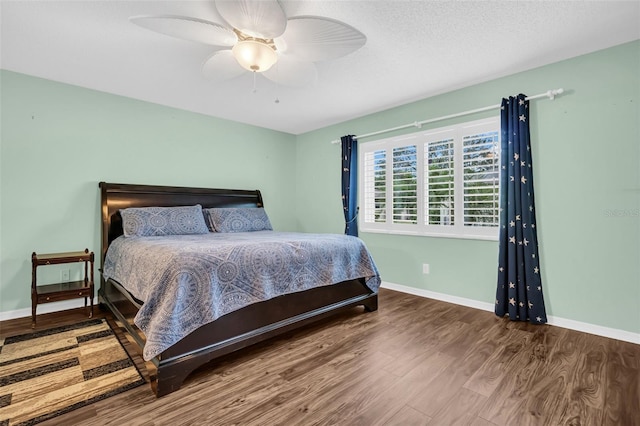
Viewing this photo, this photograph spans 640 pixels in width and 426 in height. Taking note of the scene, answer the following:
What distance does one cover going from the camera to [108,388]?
6.03ft

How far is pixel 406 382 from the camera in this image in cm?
191

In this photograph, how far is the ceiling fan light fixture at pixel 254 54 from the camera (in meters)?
1.98

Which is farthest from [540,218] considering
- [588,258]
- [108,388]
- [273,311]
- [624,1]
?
[108,388]

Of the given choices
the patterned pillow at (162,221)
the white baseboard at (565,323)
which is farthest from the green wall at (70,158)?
the white baseboard at (565,323)

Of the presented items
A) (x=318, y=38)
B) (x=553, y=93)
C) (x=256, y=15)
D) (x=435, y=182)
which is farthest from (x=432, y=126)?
(x=256, y=15)

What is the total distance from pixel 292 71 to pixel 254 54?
0.39 meters

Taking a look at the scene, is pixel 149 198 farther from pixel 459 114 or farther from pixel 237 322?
pixel 459 114

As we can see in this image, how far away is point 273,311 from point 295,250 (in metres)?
0.51

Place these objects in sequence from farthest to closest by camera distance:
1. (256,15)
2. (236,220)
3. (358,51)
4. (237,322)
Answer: (236,220)
(358,51)
(237,322)
(256,15)

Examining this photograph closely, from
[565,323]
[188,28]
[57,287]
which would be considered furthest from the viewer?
[57,287]

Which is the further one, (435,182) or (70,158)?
(435,182)

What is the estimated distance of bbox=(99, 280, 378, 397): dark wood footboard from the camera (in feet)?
5.98

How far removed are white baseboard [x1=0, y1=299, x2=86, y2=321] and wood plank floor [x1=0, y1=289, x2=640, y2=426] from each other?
0.30 m

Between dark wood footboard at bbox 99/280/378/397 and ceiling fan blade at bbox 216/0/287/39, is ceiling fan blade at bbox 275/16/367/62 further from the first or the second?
dark wood footboard at bbox 99/280/378/397
